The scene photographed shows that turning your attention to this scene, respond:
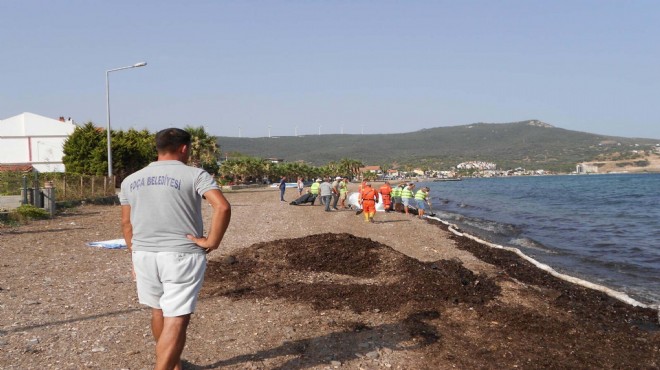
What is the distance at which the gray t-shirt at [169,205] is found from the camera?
13.0 feet

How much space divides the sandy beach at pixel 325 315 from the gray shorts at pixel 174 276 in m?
1.36

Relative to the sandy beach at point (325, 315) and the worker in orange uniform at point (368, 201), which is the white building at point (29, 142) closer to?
the worker in orange uniform at point (368, 201)

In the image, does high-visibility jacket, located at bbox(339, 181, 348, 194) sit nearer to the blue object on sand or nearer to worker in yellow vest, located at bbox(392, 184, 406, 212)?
worker in yellow vest, located at bbox(392, 184, 406, 212)

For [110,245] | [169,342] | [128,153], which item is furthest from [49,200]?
[128,153]

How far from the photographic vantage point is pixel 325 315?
23.0 ft

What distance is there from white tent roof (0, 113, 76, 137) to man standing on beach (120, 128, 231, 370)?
58.7 m

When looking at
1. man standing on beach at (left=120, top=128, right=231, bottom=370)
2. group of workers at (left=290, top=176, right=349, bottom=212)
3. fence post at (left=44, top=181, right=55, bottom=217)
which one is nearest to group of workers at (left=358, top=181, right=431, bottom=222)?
group of workers at (left=290, top=176, right=349, bottom=212)

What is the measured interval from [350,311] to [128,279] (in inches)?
164

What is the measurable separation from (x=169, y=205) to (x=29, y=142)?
6080cm

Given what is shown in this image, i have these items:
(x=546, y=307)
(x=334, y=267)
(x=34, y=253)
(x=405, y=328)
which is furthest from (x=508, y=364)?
(x=34, y=253)

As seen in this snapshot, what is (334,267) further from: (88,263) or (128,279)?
(88,263)

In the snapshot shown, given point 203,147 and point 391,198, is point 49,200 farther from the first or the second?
point 203,147

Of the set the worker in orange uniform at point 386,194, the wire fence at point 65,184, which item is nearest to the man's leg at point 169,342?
the wire fence at point 65,184

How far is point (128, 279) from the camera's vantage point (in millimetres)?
9234
